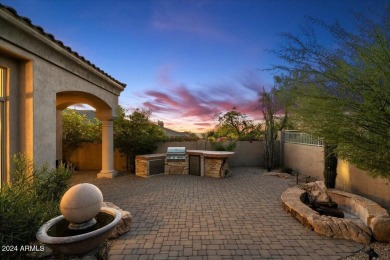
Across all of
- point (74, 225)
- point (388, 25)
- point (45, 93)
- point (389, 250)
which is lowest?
point (389, 250)

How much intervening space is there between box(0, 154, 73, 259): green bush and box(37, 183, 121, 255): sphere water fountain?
10.2 inches

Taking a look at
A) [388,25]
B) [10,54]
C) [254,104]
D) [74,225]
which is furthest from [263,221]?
[254,104]

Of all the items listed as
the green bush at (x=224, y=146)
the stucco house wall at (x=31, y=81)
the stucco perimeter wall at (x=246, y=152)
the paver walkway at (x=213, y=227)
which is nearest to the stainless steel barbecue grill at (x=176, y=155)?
Result: the stucco perimeter wall at (x=246, y=152)

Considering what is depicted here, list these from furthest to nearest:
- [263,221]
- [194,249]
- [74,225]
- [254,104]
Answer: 1. [254,104]
2. [263,221]
3. [194,249]
4. [74,225]

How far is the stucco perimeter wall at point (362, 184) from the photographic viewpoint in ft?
18.7

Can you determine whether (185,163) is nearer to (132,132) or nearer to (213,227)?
(132,132)

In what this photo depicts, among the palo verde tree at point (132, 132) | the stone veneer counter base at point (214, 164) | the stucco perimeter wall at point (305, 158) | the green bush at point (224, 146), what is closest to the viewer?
the stucco perimeter wall at point (305, 158)

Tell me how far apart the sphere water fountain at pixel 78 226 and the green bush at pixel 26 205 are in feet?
0.85

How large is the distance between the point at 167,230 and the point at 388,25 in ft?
16.3

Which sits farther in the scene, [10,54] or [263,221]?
[263,221]

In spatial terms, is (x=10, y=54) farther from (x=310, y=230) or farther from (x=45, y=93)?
(x=310, y=230)

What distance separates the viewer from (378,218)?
A: 407 centimetres

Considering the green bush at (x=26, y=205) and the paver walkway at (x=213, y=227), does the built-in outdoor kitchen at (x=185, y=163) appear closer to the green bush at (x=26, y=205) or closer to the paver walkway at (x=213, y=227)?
the paver walkway at (x=213, y=227)

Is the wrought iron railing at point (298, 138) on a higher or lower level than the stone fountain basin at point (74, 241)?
higher
